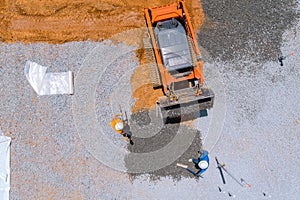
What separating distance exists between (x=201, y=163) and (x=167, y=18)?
4917 mm

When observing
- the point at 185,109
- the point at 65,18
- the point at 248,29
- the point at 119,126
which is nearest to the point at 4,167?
the point at 119,126

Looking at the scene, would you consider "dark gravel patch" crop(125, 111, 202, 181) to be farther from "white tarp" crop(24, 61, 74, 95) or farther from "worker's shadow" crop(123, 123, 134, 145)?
"white tarp" crop(24, 61, 74, 95)

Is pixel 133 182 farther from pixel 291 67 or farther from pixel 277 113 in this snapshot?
pixel 291 67

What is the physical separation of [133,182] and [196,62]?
4.56 metres

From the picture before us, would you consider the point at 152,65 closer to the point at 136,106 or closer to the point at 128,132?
the point at 136,106

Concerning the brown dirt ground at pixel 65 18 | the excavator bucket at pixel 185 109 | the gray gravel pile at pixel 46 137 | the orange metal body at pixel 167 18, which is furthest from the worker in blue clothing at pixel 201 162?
the brown dirt ground at pixel 65 18

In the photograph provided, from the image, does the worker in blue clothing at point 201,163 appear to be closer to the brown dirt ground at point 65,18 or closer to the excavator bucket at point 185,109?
the excavator bucket at point 185,109

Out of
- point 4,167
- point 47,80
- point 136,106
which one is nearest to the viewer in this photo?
point 4,167

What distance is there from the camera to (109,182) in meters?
12.2

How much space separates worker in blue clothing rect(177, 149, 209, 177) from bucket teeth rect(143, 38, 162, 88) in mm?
2735

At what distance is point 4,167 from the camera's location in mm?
12211

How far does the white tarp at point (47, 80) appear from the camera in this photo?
12.4 meters

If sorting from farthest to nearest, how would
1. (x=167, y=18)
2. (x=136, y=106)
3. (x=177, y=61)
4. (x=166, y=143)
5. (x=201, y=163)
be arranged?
(x=136, y=106), (x=166, y=143), (x=167, y=18), (x=201, y=163), (x=177, y=61)

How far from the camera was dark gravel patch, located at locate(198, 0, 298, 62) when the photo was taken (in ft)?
40.3
